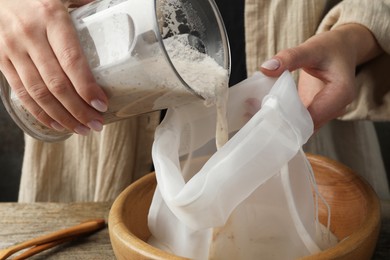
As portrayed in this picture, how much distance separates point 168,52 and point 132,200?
19 cm

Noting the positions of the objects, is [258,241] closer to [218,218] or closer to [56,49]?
[218,218]

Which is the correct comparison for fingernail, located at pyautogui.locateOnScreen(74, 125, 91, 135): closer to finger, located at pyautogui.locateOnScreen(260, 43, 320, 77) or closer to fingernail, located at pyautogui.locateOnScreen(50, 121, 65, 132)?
fingernail, located at pyautogui.locateOnScreen(50, 121, 65, 132)

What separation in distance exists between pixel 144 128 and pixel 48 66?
41cm

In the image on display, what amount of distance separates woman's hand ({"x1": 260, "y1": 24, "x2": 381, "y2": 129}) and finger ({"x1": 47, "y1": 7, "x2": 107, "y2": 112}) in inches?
8.2

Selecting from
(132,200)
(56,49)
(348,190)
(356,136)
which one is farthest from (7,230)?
(356,136)

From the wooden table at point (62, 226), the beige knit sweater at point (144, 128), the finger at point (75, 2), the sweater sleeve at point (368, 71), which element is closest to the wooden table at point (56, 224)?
the wooden table at point (62, 226)

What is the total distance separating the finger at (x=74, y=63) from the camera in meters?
0.53

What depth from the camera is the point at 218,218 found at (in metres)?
0.55

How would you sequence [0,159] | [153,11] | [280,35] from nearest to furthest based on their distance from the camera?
[153,11] < [280,35] < [0,159]

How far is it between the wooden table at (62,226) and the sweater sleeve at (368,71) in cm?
16

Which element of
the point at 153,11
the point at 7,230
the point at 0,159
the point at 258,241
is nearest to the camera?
the point at 153,11

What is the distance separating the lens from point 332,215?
0.69 meters

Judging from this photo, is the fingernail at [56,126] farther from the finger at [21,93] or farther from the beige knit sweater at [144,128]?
the beige knit sweater at [144,128]

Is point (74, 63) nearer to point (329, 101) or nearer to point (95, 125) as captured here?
point (95, 125)
